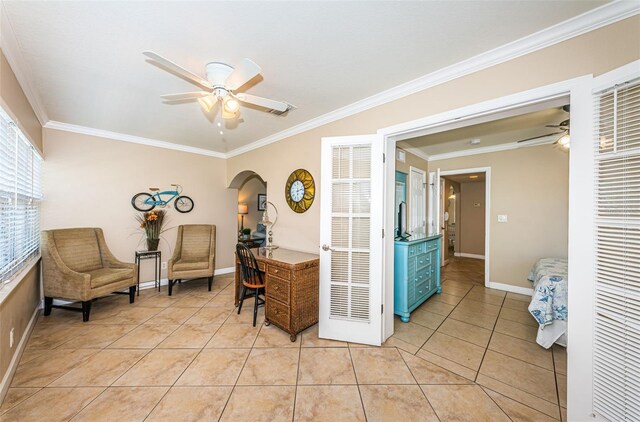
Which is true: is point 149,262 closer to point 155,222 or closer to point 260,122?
point 155,222

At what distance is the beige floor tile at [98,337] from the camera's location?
7.53ft

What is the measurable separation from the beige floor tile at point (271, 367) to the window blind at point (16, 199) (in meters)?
2.12

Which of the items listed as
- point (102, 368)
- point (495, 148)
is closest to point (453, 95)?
point (495, 148)

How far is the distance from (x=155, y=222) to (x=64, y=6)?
322cm

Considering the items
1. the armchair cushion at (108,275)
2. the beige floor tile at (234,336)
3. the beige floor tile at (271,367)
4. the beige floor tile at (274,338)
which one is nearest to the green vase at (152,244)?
the armchair cushion at (108,275)

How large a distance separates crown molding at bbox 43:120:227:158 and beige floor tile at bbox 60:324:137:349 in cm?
278

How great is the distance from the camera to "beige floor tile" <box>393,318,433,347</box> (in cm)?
247

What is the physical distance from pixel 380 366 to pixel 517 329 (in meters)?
1.88

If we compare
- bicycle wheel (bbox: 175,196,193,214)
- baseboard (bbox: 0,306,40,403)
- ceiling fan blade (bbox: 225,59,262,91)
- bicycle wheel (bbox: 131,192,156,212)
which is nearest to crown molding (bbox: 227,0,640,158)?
ceiling fan blade (bbox: 225,59,262,91)

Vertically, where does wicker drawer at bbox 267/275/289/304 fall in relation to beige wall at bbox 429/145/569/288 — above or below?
below

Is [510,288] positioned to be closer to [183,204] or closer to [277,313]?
[277,313]

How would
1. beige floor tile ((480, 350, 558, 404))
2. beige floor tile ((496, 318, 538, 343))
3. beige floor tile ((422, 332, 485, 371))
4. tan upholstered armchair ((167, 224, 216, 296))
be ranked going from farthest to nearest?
1. tan upholstered armchair ((167, 224, 216, 296))
2. beige floor tile ((496, 318, 538, 343))
3. beige floor tile ((422, 332, 485, 371))
4. beige floor tile ((480, 350, 558, 404))

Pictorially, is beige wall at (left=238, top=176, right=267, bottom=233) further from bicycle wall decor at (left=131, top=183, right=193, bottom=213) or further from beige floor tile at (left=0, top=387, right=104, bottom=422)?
beige floor tile at (left=0, top=387, right=104, bottom=422)

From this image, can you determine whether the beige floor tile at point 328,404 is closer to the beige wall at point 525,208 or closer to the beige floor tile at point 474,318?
the beige floor tile at point 474,318
